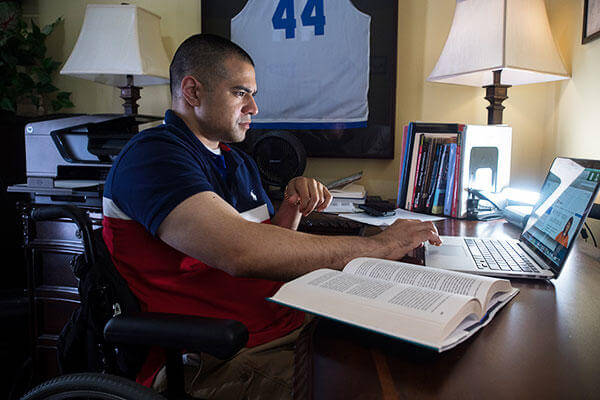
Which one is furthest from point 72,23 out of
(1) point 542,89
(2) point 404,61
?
(1) point 542,89

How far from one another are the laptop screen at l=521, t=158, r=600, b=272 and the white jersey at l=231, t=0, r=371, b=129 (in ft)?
3.30

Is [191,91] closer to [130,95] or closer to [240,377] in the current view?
[240,377]

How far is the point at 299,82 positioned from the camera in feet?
6.49

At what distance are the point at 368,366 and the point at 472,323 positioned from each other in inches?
7.0

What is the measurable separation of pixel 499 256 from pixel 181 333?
0.71m

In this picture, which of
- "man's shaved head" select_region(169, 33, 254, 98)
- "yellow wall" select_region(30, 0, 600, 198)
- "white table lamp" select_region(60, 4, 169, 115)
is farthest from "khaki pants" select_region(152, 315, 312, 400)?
"white table lamp" select_region(60, 4, 169, 115)

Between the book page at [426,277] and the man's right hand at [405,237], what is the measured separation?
Result: 106 millimetres

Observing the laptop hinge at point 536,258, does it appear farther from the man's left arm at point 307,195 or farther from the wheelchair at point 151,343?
the wheelchair at point 151,343

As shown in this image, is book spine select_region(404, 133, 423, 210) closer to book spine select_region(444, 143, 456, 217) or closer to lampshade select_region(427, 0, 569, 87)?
book spine select_region(444, 143, 456, 217)

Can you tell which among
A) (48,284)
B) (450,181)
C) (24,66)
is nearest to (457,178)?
(450,181)

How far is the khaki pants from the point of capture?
0.82 meters

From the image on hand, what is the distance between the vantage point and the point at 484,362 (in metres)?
0.50

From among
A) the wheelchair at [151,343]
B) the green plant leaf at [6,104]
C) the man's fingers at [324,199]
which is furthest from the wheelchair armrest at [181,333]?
the green plant leaf at [6,104]

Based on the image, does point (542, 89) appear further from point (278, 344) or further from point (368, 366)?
point (368, 366)
